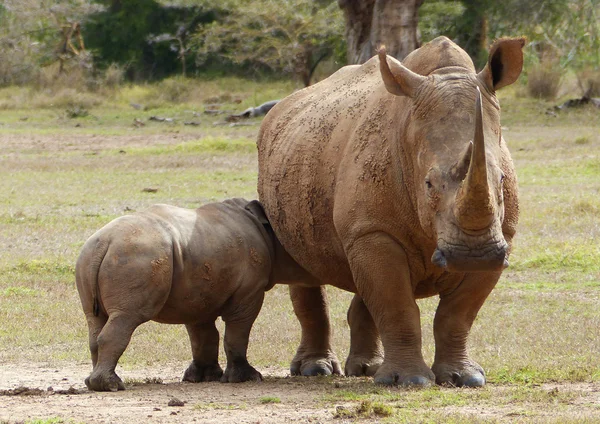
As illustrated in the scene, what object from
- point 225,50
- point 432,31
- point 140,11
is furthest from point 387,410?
point 140,11

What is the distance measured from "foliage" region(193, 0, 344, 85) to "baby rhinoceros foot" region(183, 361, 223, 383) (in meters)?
28.3

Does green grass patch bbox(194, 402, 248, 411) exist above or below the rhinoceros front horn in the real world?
below

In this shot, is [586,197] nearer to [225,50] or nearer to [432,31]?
[432,31]

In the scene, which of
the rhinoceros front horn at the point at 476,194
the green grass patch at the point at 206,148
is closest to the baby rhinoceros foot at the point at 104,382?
the rhinoceros front horn at the point at 476,194

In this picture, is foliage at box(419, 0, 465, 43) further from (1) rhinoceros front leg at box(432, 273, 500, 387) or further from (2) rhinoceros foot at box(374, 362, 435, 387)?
(2) rhinoceros foot at box(374, 362, 435, 387)

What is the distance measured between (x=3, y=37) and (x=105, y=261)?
37.6m

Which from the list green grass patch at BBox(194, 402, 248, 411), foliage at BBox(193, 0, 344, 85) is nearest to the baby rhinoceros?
green grass patch at BBox(194, 402, 248, 411)

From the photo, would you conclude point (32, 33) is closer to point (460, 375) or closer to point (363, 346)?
point (363, 346)

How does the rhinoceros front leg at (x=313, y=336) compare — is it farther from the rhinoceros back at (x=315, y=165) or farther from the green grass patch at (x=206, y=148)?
the green grass patch at (x=206, y=148)

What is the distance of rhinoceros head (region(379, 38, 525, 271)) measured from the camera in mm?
6227

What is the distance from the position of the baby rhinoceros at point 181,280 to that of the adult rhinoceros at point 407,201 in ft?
1.33

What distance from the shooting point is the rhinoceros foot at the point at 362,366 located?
325 inches

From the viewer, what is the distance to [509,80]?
714 cm

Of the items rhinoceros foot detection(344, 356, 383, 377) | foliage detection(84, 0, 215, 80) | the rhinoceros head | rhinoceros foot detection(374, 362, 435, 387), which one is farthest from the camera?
foliage detection(84, 0, 215, 80)
